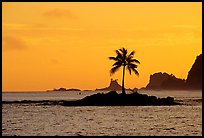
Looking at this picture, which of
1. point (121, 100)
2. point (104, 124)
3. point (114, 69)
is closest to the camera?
point (104, 124)

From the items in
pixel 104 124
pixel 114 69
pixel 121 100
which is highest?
pixel 114 69

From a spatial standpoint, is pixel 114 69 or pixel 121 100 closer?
pixel 121 100

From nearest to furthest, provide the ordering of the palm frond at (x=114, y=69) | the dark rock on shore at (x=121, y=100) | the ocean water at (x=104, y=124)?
the ocean water at (x=104, y=124)
the dark rock on shore at (x=121, y=100)
the palm frond at (x=114, y=69)

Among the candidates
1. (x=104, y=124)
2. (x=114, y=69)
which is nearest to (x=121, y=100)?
(x=114, y=69)

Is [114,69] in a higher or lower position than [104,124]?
higher

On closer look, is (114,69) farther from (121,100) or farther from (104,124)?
(104,124)

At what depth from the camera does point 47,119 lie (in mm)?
47000

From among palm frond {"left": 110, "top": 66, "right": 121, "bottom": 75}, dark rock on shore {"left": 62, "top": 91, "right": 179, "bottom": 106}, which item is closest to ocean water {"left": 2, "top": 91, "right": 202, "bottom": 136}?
dark rock on shore {"left": 62, "top": 91, "right": 179, "bottom": 106}

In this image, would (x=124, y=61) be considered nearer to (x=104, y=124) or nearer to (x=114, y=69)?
(x=114, y=69)

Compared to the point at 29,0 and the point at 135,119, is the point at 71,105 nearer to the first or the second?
the point at 135,119

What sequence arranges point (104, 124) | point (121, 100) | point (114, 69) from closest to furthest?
point (104, 124), point (121, 100), point (114, 69)

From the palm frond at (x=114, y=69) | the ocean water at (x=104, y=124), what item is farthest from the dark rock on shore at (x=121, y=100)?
the palm frond at (x=114, y=69)

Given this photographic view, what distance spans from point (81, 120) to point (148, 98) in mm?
23684

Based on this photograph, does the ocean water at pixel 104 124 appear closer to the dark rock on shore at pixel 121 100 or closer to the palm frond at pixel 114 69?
the dark rock on shore at pixel 121 100
